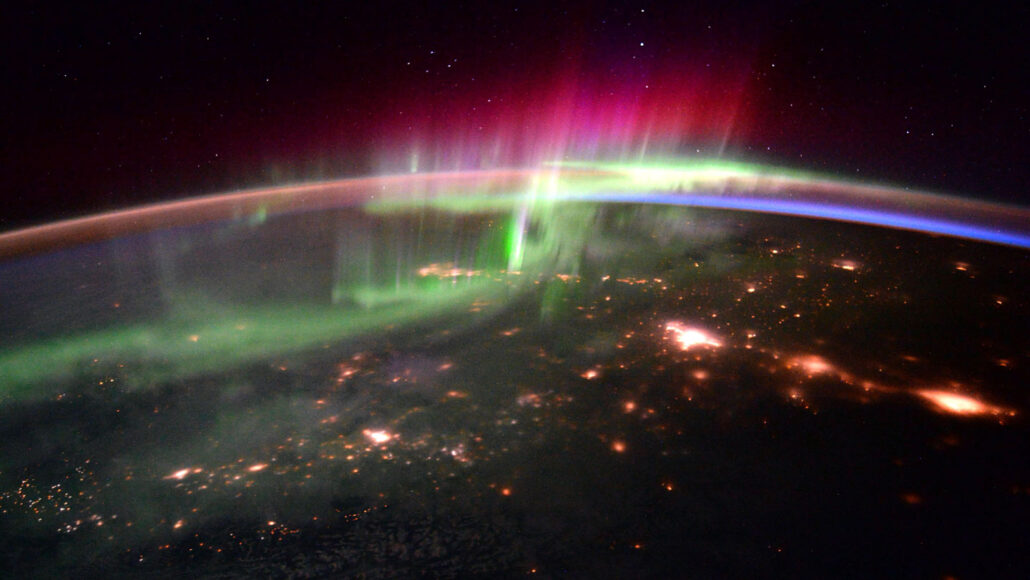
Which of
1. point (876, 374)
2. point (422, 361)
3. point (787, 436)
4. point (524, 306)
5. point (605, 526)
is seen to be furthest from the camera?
point (524, 306)

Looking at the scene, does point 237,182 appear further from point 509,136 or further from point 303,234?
point 509,136

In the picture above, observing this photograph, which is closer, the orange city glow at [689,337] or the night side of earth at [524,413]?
the night side of earth at [524,413]

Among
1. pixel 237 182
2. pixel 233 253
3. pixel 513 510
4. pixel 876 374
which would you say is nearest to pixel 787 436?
pixel 876 374

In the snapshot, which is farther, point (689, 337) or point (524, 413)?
point (689, 337)

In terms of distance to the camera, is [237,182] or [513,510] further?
[237,182]

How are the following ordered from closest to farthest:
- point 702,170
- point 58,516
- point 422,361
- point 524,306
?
point 58,516, point 422,361, point 524,306, point 702,170

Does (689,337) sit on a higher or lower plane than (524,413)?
higher

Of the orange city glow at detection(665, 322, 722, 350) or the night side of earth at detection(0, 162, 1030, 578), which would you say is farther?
the orange city glow at detection(665, 322, 722, 350)

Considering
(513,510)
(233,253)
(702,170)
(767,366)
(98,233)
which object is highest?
(702,170)
